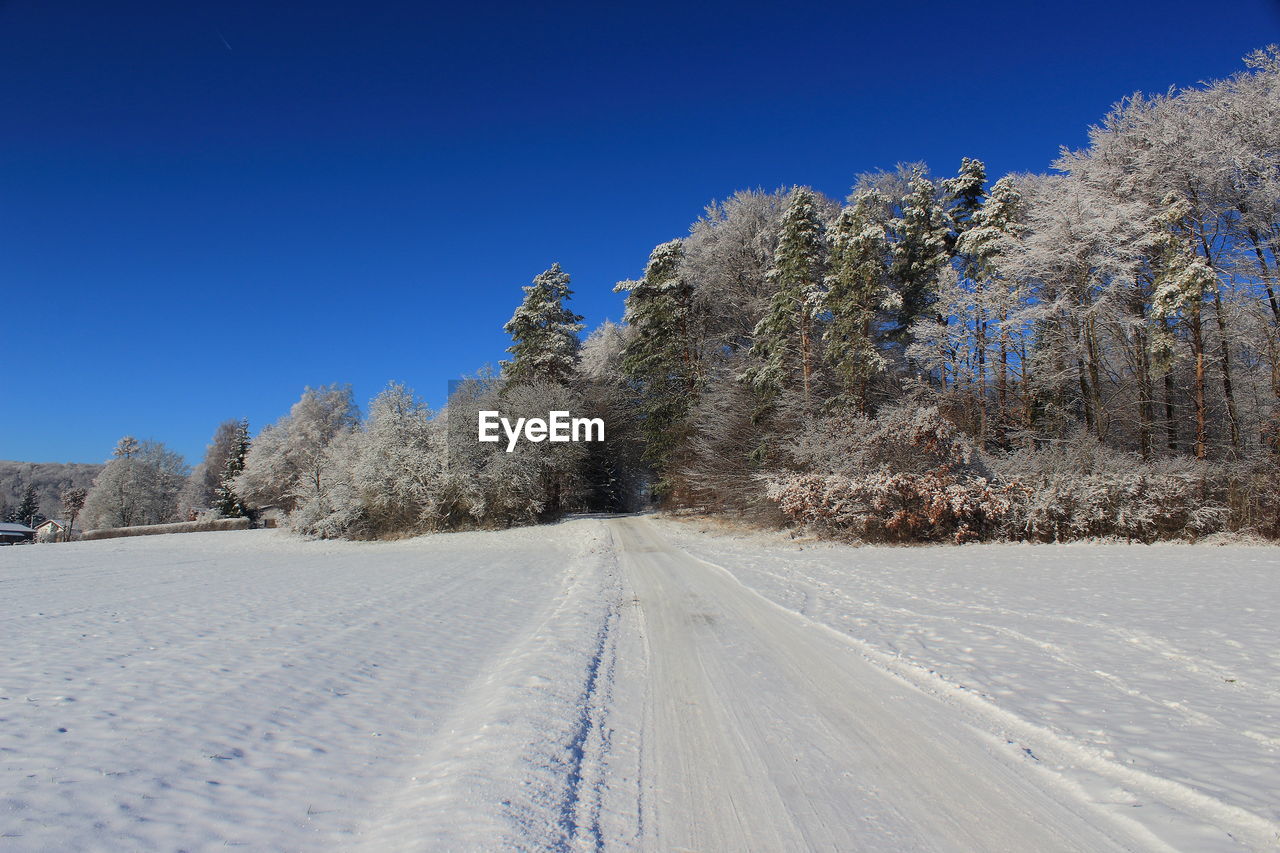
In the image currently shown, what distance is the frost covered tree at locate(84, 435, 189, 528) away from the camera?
51.8m

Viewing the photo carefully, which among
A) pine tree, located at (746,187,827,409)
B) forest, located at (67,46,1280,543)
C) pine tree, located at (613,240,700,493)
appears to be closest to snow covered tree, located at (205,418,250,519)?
forest, located at (67,46,1280,543)

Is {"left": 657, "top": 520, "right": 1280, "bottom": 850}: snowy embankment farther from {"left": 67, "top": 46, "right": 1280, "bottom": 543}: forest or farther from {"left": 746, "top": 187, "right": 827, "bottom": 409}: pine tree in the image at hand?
{"left": 746, "top": 187, "right": 827, "bottom": 409}: pine tree

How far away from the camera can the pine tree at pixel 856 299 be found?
2022 centimetres

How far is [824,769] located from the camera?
12.1 feet

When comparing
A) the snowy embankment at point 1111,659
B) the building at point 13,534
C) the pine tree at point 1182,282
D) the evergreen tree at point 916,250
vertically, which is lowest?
the building at point 13,534

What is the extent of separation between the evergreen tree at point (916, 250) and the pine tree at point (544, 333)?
745 inches

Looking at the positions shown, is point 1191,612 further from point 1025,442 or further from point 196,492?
point 196,492

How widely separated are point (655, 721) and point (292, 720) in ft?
9.44

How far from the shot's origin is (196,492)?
63.8 metres

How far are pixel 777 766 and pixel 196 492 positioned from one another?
7943 cm

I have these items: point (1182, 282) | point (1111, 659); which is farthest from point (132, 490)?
point (1182, 282)

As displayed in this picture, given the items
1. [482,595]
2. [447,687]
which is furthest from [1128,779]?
[482,595]

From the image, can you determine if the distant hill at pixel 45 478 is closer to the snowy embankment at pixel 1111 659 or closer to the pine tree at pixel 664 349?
the pine tree at pixel 664 349

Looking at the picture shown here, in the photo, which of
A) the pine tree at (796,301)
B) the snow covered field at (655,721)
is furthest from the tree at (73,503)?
the pine tree at (796,301)
